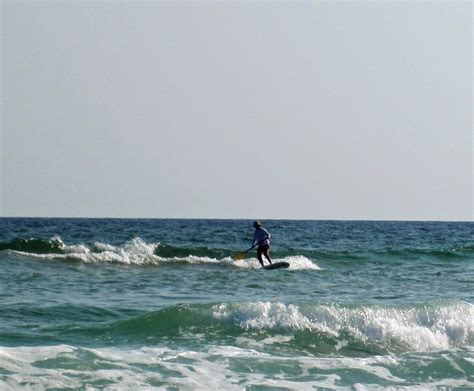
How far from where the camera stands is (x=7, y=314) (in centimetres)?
1404

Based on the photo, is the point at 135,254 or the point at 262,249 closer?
the point at 262,249

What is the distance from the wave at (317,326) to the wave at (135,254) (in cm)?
1133

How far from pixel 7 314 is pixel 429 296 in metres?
9.12

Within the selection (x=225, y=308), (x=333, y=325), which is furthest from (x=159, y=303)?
(x=333, y=325)

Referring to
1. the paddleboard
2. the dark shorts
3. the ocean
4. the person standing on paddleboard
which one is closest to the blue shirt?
the person standing on paddleboard

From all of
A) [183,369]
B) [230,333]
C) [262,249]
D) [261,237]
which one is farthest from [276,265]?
[183,369]

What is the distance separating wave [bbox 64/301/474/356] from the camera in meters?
12.9

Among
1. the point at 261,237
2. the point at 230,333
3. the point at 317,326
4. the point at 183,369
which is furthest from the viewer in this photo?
the point at 261,237

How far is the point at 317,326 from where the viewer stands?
13656 mm

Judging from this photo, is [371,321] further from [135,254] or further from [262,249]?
[135,254]

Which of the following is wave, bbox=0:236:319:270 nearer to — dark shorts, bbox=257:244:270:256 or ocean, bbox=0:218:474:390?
dark shorts, bbox=257:244:270:256

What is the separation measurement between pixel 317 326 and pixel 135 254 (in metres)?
16.4

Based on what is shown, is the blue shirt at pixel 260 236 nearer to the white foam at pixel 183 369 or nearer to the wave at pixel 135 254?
the wave at pixel 135 254

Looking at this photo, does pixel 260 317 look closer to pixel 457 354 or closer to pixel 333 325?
pixel 333 325
